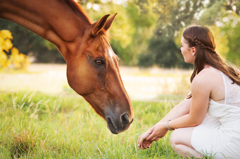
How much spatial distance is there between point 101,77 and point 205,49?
3.36 ft

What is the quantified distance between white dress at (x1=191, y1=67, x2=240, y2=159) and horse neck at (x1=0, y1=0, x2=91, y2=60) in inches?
57.8

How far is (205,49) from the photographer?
189 centimetres

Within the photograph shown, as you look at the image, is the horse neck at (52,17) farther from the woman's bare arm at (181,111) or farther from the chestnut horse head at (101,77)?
the woman's bare arm at (181,111)

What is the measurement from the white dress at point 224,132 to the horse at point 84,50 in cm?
69

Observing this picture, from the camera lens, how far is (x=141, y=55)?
17.2 metres

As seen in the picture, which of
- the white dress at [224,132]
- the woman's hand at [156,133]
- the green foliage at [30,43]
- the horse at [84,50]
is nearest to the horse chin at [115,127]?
the horse at [84,50]

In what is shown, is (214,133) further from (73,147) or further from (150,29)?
(150,29)

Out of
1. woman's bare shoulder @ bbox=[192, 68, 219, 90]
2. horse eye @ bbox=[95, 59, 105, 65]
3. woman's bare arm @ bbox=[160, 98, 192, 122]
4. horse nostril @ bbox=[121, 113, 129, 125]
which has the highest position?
horse eye @ bbox=[95, 59, 105, 65]

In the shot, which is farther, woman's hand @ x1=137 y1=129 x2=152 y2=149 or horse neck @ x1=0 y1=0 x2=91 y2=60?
woman's hand @ x1=137 y1=129 x2=152 y2=149

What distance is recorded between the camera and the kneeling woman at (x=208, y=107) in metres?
1.77

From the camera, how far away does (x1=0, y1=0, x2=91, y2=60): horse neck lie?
78.5 inches

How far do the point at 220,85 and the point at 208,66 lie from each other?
8.8 inches

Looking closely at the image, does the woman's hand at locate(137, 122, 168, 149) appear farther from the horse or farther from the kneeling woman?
the horse

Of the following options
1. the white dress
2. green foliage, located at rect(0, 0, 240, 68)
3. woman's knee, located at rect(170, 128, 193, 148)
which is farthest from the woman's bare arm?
green foliage, located at rect(0, 0, 240, 68)
